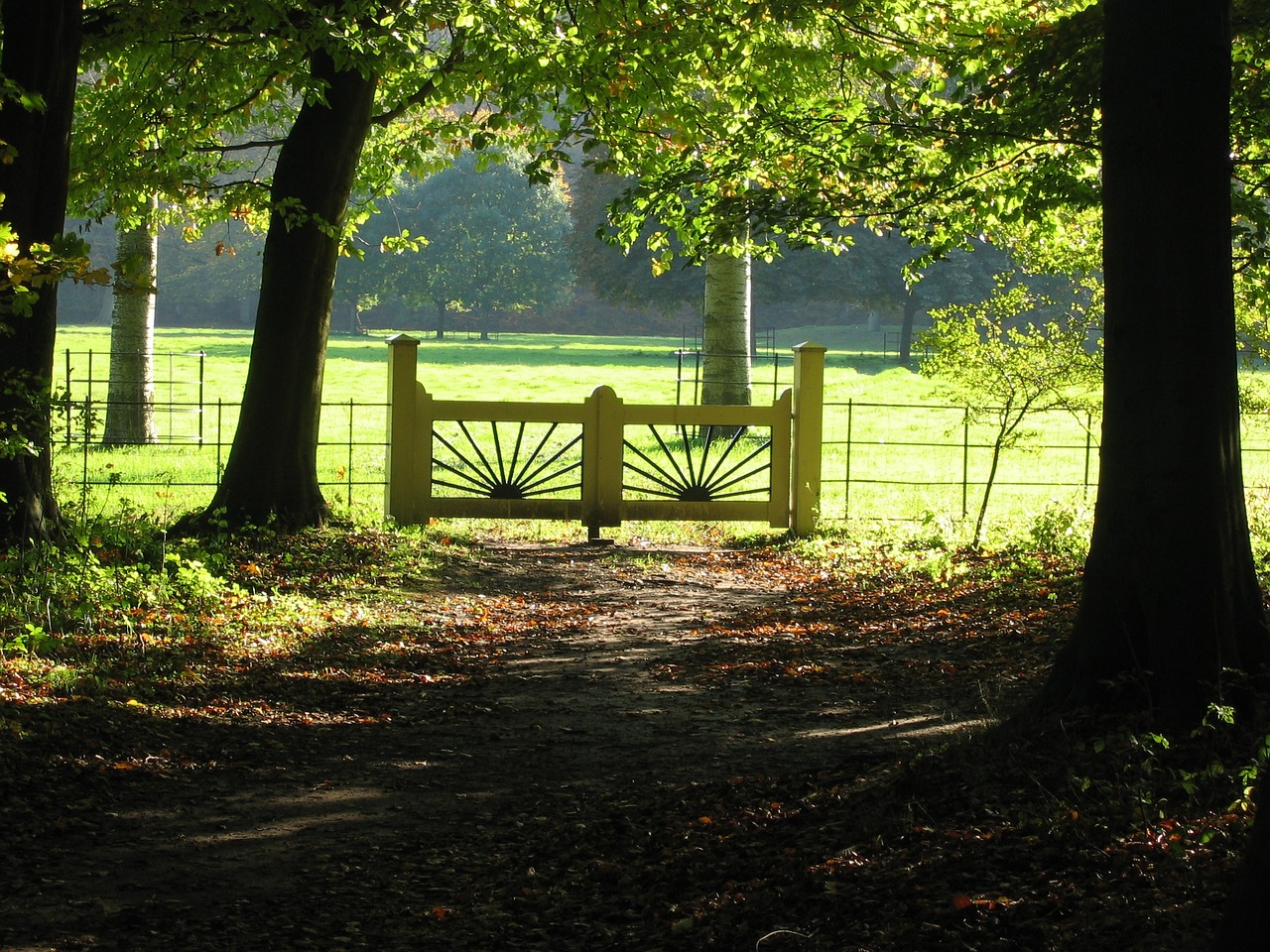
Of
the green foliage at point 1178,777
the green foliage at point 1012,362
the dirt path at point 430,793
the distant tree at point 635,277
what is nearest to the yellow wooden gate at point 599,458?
the green foliage at point 1012,362

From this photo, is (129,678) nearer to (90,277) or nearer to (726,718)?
(90,277)

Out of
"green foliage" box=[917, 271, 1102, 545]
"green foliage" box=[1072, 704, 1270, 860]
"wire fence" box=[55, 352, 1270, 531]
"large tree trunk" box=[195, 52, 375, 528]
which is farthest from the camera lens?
"wire fence" box=[55, 352, 1270, 531]

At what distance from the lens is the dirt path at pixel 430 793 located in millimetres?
4352

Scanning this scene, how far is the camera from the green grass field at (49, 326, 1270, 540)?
16219 mm

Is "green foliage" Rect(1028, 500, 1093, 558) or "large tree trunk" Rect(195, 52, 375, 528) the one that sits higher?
"large tree trunk" Rect(195, 52, 375, 528)

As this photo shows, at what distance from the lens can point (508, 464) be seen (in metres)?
20.8

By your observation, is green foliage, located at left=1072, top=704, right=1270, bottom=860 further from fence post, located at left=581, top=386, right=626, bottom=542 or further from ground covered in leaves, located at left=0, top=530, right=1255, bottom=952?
fence post, located at left=581, top=386, right=626, bottom=542

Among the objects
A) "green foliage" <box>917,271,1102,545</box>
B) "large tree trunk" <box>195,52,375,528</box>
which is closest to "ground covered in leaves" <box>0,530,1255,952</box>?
"large tree trunk" <box>195,52,375,528</box>

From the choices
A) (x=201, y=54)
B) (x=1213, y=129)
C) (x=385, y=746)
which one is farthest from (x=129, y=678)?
(x=201, y=54)

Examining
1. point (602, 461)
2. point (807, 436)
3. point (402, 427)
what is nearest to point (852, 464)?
point (807, 436)

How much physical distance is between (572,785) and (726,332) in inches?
602

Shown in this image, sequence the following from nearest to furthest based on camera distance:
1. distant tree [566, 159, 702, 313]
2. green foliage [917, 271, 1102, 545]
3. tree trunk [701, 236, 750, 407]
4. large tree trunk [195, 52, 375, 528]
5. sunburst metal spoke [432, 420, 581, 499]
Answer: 1. large tree trunk [195, 52, 375, 528]
2. green foliage [917, 271, 1102, 545]
3. sunburst metal spoke [432, 420, 581, 499]
4. tree trunk [701, 236, 750, 407]
5. distant tree [566, 159, 702, 313]

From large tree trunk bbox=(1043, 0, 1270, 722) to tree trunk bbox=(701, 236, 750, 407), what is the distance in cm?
1473

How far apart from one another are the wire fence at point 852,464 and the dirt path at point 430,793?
611 centimetres
